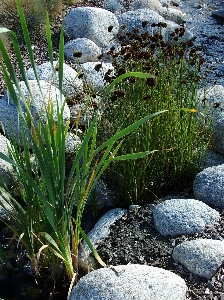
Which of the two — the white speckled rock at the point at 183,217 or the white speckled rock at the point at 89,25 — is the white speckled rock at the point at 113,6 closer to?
the white speckled rock at the point at 89,25

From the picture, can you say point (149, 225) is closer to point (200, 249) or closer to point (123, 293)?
point (200, 249)

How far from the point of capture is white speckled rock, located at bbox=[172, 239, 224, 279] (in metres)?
2.71

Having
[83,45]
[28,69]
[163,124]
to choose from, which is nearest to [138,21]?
[83,45]

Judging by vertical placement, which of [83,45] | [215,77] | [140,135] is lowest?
[215,77]

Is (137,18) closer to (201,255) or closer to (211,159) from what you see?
(211,159)

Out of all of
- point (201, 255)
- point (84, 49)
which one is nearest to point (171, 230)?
point (201, 255)

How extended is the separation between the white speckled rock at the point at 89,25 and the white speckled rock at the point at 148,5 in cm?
126

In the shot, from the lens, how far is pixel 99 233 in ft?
10.5

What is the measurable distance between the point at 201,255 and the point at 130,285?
480mm

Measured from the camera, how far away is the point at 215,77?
607 centimetres

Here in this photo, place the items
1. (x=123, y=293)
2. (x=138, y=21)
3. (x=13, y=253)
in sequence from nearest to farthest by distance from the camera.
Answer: (x=123, y=293) < (x=13, y=253) < (x=138, y=21)

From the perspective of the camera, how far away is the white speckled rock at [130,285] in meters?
2.47

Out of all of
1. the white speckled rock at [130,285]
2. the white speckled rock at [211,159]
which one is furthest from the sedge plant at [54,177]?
the white speckled rock at [211,159]

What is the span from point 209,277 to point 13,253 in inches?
52.6
